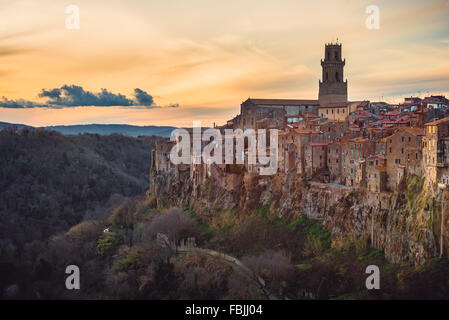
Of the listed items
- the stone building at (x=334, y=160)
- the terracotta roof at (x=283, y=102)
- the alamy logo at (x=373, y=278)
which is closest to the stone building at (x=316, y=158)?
the stone building at (x=334, y=160)

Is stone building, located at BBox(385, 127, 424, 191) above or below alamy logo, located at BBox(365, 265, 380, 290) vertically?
above

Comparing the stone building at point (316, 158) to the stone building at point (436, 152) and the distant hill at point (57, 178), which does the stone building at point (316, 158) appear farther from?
the distant hill at point (57, 178)

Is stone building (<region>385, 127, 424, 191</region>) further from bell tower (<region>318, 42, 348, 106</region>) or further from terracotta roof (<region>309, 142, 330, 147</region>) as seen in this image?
bell tower (<region>318, 42, 348, 106</region>)

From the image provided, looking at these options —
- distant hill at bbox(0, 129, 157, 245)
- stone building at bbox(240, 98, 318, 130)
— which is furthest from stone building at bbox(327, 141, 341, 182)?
distant hill at bbox(0, 129, 157, 245)

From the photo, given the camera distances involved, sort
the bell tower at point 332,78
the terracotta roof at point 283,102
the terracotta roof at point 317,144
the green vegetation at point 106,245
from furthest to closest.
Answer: the bell tower at point 332,78 < the terracotta roof at point 283,102 < the green vegetation at point 106,245 < the terracotta roof at point 317,144
